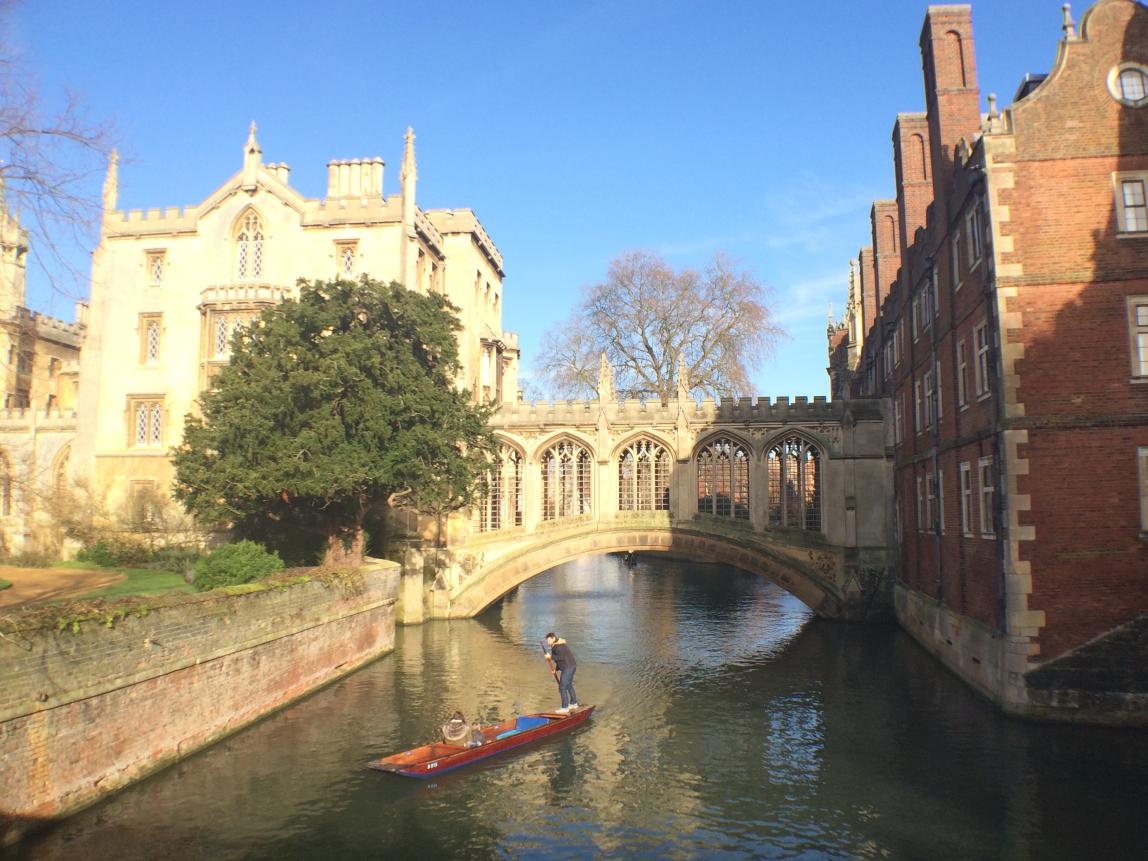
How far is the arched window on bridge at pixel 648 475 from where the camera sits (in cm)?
3296

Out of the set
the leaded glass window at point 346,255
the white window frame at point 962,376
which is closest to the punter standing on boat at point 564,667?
the white window frame at point 962,376

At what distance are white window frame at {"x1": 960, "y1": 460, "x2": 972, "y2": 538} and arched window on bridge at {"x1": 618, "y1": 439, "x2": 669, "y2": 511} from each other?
14072 millimetres

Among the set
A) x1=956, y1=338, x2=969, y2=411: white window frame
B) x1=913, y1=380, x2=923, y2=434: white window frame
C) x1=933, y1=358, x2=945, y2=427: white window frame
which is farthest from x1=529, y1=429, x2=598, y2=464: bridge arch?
x1=956, y1=338, x2=969, y2=411: white window frame

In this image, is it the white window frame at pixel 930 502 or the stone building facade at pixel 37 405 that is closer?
the white window frame at pixel 930 502

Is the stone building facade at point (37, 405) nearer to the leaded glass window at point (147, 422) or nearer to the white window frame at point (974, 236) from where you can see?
the leaded glass window at point (147, 422)

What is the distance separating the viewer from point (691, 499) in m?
32.2

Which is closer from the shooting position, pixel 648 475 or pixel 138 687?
pixel 138 687

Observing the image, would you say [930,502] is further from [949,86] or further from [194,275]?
[194,275]

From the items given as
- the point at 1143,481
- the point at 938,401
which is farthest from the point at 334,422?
the point at 1143,481

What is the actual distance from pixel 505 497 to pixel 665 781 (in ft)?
68.4

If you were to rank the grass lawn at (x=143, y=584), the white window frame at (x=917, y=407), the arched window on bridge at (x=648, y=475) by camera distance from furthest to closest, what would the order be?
1. the arched window on bridge at (x=648, y=475)
2. the white window frame at (x=917, y=407)
3. the grass lawn at (x=143, y=584)

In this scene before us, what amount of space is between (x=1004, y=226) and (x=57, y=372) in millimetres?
46159

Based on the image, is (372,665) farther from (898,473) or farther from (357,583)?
(898,473)

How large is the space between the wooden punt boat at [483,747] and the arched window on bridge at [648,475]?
1605cm
